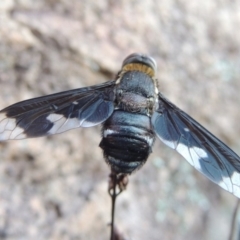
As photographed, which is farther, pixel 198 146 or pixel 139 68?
pixel 139 68

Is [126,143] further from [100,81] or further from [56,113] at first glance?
[100,81]

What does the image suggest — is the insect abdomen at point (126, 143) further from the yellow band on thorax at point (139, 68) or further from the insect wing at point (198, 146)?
the yellow band on thorax at point (139, 68)

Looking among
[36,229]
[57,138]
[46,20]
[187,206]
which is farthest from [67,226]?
[46,20]

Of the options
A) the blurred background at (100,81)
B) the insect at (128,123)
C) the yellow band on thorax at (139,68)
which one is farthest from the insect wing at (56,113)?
the blurred background at (100,81)

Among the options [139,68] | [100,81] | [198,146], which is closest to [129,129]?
[198,146]

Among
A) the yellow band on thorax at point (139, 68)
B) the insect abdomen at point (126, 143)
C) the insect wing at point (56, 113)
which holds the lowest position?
the insect abdomen at point (126, 143)

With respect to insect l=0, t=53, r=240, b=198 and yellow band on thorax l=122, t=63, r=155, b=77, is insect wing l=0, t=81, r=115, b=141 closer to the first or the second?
insect l=0, t=53, r=240, b=198

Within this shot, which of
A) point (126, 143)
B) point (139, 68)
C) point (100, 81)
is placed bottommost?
point (126, 143)

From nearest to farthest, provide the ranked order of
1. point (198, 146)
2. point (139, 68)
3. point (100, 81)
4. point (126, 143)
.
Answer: point (126, 143), point (198, 146), point (139, 68), point (100, 81)
